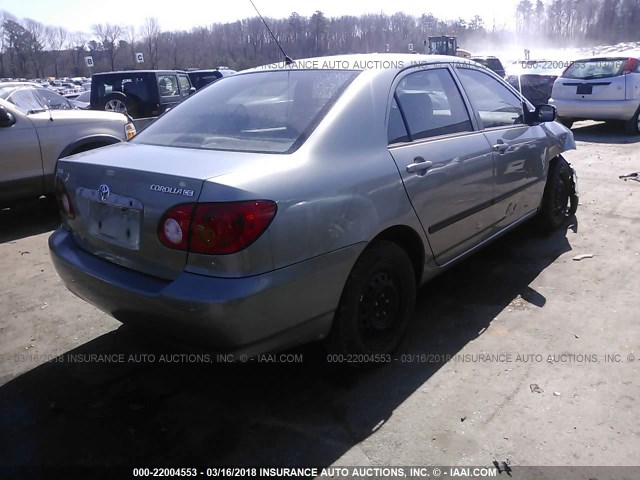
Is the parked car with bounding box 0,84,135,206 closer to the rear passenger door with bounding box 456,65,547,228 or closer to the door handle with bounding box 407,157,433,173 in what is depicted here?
the rear passenger door with bounding box 456,65,547,228

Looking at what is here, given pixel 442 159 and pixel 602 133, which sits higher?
pixel 442 159

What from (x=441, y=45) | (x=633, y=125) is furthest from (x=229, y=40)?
(x=633, y=125)

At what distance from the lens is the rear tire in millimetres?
4883

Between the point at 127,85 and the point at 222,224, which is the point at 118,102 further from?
the point at 222,224

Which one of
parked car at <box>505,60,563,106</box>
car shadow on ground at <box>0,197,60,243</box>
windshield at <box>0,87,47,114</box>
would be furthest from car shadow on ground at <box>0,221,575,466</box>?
parked car at <box>505,60,563,106</box>

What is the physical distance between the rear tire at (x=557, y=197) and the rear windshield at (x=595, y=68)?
7.20 metres

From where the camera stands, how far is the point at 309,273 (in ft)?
7.75

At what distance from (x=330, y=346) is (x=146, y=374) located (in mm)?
1093

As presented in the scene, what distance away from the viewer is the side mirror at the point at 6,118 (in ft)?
18.7

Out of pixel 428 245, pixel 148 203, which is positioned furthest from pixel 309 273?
pixel 428 245

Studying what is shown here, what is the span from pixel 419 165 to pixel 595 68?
404 inches

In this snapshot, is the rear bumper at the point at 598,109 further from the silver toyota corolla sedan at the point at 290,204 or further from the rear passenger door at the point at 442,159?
the rear passenger door at the point at 442,159

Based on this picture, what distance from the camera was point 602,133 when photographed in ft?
37.9

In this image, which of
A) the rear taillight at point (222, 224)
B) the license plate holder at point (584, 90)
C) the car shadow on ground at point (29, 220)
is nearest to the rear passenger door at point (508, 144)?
the rear taillight at point (222, 224)
